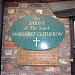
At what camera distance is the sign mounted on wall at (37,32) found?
3.60 m

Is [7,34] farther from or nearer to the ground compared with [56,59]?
farther from the ground

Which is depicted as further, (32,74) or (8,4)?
(8,4)

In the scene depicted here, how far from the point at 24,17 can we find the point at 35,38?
44 cm

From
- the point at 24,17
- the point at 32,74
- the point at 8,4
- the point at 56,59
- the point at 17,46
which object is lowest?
the point at 32,74

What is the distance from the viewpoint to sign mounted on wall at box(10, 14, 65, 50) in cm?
360

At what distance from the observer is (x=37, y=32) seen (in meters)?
3.65

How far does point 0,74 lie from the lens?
135 inches

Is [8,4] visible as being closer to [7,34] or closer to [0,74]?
[7,34]

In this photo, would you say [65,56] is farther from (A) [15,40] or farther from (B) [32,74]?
(A) [15,40]

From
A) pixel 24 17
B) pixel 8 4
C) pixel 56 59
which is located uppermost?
pixel 8 4

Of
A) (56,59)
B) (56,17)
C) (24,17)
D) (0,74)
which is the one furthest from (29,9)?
(0,74)

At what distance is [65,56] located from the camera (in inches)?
141

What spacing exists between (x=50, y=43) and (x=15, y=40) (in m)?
0.62

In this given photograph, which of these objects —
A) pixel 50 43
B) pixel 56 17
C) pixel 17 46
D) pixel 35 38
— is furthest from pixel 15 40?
pixel 56 17
